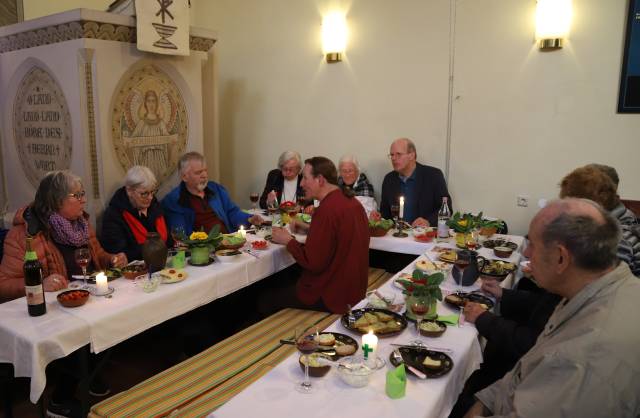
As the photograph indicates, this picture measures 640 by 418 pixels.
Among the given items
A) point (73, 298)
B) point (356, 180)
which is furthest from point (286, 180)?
point (73, 298)

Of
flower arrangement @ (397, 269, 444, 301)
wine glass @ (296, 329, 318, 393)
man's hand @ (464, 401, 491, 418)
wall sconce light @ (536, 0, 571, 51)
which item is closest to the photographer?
wine glass @ (296, 329, 318, 393)

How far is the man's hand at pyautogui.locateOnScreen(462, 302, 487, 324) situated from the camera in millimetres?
2275

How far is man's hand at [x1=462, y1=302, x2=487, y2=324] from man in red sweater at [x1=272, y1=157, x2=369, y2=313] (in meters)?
0.93

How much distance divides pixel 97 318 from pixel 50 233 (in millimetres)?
893

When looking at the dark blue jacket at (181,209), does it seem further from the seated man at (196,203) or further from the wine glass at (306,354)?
the wine glass at (306,354)

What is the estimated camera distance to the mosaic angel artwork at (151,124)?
4.18 metres

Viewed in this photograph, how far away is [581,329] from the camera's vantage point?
148 centimetres

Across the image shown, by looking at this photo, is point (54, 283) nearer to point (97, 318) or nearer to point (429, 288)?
point (97, 318)

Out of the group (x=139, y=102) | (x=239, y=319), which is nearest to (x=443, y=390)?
(x=239, y=319)

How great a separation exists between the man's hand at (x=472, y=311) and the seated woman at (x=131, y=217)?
2.31m

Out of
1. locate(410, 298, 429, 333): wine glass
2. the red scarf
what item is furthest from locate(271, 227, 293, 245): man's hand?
locate(410, 298, 429, 333): wine glass

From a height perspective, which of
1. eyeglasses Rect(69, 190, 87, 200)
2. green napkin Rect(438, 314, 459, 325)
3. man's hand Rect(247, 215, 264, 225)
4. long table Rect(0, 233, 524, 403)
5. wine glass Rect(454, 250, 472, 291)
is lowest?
long table Rect(0, 233, 524, 403)

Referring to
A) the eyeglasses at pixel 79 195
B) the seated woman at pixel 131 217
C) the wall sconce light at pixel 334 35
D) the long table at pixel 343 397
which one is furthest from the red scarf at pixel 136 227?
the wall sconce light at pixel 334 35

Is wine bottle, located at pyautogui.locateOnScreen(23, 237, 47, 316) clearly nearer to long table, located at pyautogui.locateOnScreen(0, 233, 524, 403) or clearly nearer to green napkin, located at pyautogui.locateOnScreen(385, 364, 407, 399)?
long table, located at pyautogui.locateOnScreen(0, 233, 524, 403)
